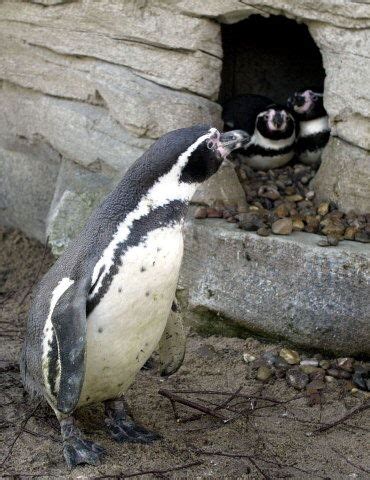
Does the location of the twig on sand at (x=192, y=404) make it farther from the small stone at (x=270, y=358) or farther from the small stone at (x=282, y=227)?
the small stone at (x=282, y=227)

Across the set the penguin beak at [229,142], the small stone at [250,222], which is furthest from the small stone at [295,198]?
the penguin beak at [229,142]

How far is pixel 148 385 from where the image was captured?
373 cm

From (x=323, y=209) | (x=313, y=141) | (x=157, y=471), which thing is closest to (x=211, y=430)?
(x=157, y=471)

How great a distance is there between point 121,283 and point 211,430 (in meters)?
0.74

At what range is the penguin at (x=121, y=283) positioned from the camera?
2.90 meters

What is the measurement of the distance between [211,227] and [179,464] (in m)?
1.39

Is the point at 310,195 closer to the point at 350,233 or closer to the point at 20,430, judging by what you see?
the point at 350,233

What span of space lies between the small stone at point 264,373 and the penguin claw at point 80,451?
99 centimetres

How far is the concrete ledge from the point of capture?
376 cm

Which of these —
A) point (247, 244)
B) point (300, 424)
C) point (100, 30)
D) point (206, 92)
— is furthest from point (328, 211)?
point (100, 30)

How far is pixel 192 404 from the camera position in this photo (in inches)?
132

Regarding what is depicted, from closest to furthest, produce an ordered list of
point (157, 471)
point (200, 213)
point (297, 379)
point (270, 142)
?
point (157, 471) < point (297, 379) < point (200, 213) < point (270, 142)

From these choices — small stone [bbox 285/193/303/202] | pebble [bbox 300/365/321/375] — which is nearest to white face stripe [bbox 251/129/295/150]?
small stone [bbox 285/193/303/202]

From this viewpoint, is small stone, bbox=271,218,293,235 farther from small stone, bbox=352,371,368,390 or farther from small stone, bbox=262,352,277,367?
small stone, bbox=352,371,368,390
